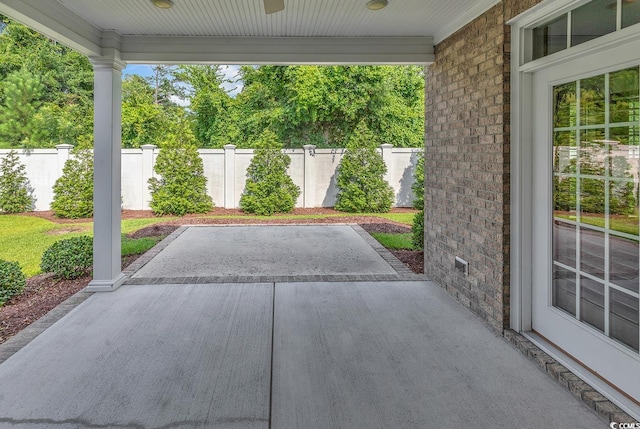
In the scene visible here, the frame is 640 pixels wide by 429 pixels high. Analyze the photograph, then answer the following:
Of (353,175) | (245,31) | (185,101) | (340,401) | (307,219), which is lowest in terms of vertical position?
(340,401)

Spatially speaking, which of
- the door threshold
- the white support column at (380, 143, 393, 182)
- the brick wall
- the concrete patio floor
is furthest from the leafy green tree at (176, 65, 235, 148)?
the door threshold

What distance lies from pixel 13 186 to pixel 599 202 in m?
13.1

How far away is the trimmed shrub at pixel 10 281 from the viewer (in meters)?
4.56

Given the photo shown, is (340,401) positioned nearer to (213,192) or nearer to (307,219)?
(307,219)

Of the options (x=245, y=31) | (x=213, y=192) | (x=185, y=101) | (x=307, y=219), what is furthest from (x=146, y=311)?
(x=185, y=101)

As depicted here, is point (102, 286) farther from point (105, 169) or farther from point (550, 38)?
point (550, 38)

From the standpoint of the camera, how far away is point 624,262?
261cm

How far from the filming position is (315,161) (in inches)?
498

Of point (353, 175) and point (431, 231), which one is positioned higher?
point (353, 175)

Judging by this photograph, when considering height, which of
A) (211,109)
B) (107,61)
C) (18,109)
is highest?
(211,109)

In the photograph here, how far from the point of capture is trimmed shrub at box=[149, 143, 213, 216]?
456 inches

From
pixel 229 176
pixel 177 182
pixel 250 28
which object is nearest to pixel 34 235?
pixel 177 182

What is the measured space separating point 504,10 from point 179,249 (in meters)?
5.85

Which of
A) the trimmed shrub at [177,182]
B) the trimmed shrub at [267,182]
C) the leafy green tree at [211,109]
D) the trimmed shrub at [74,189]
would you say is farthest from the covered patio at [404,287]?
the leafy green tree at [211,109]
